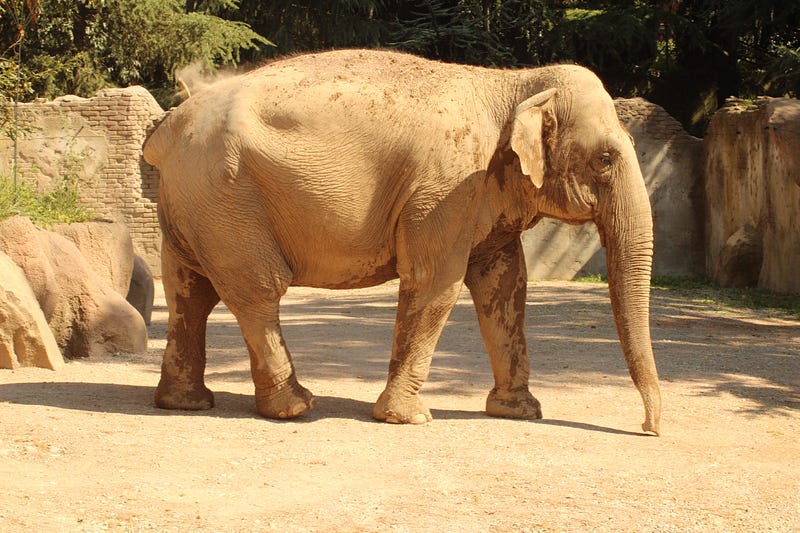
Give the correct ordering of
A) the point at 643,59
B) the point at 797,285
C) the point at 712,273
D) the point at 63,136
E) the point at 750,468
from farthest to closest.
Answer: the point at 643,59 → the point at 63,136 → the point at 712,273 → the point at 797,285 → the point at 750,468

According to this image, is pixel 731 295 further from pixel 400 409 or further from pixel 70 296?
pixel 400 409

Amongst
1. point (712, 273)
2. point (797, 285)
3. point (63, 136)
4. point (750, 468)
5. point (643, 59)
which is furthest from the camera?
point (643, 59)

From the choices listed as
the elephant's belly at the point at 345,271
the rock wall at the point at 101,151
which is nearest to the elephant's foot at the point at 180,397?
the elephant's belly at the point at 345,271

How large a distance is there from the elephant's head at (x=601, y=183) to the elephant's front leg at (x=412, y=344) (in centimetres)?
82

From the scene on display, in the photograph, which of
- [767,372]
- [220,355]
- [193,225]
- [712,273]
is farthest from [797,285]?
[193,225]

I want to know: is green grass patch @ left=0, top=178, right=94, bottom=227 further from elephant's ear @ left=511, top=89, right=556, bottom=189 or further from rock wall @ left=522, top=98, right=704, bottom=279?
rock wall @ left=522, top=98, right=704, bottom=279

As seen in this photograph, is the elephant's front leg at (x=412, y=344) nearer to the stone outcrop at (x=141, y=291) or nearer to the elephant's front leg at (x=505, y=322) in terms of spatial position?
the elephant's front leg at (x=505, y=322)

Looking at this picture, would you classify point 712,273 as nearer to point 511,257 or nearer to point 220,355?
point 220,355

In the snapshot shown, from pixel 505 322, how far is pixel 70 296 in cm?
409

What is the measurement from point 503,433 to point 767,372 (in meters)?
3.89

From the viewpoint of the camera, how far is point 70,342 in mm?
9242

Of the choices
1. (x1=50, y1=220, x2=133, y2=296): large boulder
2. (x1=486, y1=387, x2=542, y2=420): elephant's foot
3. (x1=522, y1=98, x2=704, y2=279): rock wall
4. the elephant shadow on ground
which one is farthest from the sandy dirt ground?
(x1=522, y1=98, x2=704, y2=279): rock wall

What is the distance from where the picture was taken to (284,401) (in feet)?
21.7

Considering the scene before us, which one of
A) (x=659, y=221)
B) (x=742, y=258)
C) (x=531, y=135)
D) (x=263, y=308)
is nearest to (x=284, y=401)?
(x=263, y=308)
